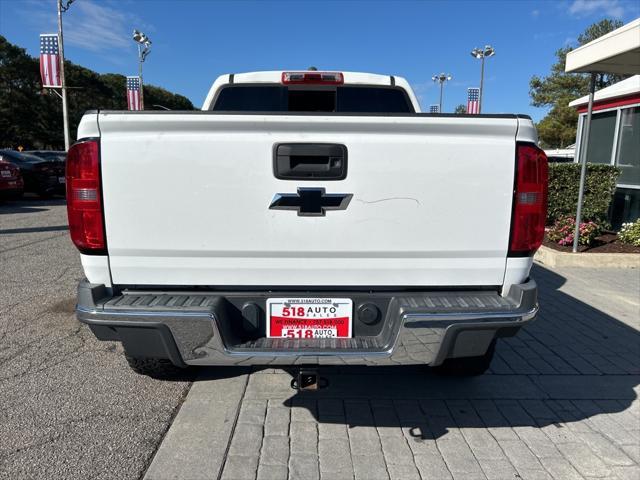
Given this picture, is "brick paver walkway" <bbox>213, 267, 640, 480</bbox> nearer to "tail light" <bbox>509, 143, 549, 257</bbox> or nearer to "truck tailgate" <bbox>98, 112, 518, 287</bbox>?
"truck tailgate" <bbox>98, 112, 518, 287</bbox>

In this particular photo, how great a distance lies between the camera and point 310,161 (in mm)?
2248

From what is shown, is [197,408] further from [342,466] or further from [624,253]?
[624,253]

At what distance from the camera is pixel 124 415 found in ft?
9.71

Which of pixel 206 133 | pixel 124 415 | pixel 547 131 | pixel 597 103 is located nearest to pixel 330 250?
pixel 206 133

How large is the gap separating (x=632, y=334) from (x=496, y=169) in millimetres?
3425

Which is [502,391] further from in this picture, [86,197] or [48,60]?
[48,60]

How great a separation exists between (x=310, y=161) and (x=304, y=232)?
13.6 inches

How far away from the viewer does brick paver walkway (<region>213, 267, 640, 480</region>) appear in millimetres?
2539

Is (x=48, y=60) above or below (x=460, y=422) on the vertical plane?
above

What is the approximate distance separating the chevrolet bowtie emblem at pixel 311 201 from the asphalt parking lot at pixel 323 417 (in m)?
1.40

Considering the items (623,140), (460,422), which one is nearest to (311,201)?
(460,422)

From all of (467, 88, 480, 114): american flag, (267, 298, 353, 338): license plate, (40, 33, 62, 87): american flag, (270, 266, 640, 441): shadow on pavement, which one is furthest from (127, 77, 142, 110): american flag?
(267, 298, 353, 338): license plate

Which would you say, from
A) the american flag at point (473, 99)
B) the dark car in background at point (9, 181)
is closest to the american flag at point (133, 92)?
the dark car in background at point (9, 181)

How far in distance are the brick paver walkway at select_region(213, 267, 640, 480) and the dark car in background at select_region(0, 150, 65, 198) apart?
1510 cm
